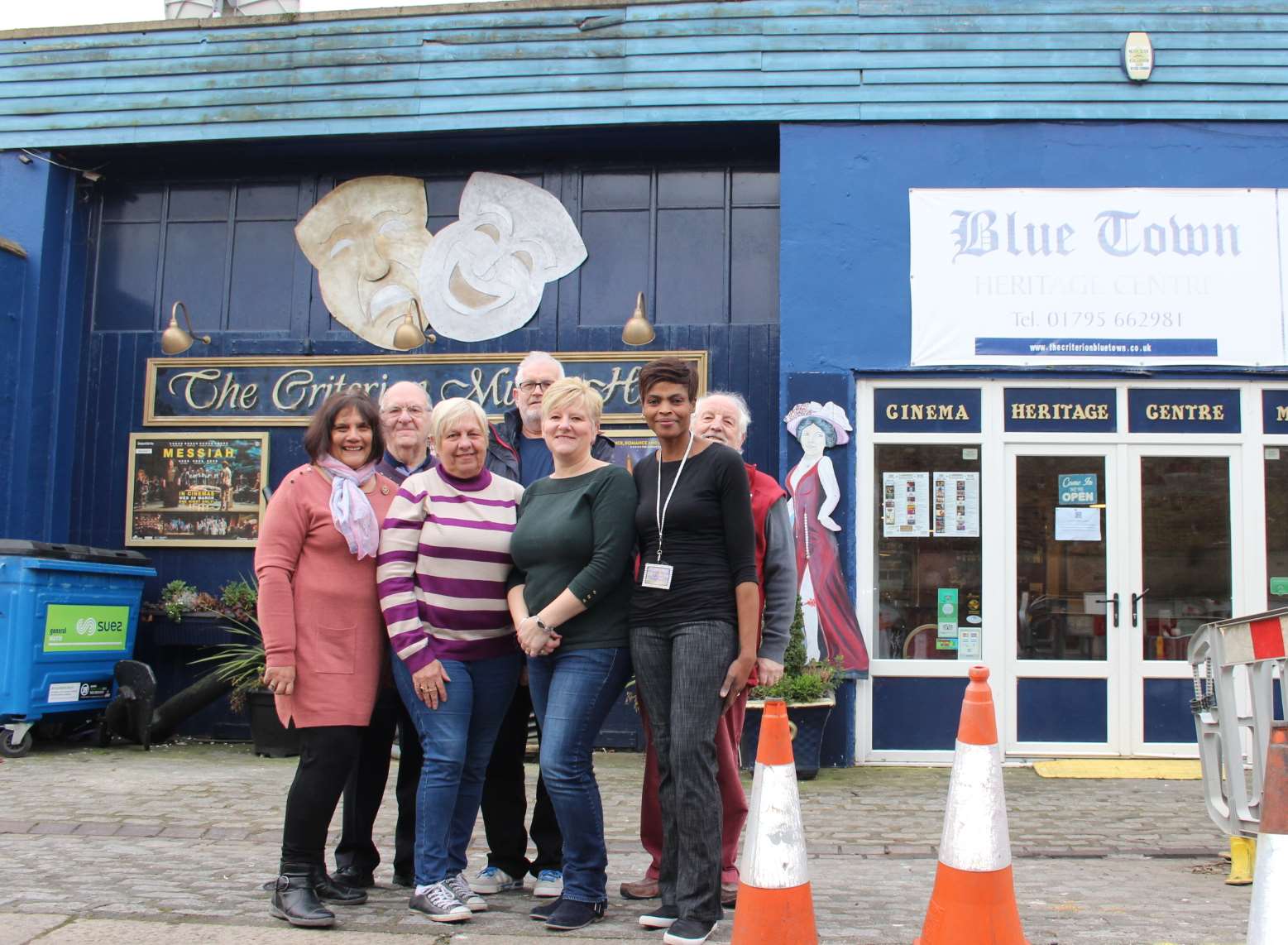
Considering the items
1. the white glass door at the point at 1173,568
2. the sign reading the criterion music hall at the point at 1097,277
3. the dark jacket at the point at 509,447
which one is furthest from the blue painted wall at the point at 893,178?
the dark jacket at the point at 509,447

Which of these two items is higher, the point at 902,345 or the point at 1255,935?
the point at 902,345

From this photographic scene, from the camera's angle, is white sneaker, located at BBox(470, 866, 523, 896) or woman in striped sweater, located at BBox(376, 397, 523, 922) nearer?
woman in striped sweater, located at BBox(376, 397, 523, 922)

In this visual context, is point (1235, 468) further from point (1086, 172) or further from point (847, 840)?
point (847, 840)

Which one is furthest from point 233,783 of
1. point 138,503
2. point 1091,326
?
point 1091,326

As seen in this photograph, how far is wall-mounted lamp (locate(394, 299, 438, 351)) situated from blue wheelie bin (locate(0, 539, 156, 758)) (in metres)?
2.51

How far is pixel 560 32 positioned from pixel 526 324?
2212mm

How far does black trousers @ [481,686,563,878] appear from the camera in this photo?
14.6 ft

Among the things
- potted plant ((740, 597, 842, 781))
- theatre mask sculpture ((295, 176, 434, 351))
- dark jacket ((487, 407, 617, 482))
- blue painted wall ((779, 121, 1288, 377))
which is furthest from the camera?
theatre mask sculpture ((295, 176, 434, 351))

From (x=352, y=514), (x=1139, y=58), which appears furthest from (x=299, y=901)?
(x=1139, y=58)

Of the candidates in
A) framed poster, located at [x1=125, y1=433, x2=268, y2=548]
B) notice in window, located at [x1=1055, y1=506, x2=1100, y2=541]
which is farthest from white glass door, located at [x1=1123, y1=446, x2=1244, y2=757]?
framed poster, located at [x1=125, y1=433, x2=268, y2=548]

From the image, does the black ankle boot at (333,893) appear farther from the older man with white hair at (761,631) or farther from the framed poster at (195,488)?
the framed poster at (195,488)

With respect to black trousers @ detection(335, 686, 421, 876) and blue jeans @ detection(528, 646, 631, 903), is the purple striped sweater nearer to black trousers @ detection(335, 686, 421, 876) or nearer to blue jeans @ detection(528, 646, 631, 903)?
blue jeans @ detection(528, 646, 631, 903)

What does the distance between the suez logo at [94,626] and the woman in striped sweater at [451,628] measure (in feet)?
16.5

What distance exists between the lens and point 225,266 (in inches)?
377
